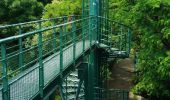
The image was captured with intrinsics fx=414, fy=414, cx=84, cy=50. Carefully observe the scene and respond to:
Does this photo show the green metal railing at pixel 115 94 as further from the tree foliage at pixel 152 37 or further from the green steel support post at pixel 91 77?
the green steel support post at pixel 91 77

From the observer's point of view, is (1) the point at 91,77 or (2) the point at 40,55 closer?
(2) the point at 40,55

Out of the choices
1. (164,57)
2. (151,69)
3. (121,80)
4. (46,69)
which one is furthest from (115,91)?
(46,69)

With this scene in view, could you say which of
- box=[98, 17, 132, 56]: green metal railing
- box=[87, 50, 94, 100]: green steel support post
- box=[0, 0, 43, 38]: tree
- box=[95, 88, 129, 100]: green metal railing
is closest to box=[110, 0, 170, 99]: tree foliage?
box=[95, 88, 129, 100]: green metal railing

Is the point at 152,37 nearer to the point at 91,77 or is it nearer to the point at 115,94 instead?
the point at 91,77

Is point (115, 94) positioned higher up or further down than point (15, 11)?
further down

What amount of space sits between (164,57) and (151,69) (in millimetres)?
1289

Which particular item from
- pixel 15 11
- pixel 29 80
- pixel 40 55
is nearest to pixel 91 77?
pixel 29 80

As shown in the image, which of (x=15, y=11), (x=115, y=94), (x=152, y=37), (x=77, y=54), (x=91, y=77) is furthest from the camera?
(x=15, y=11)

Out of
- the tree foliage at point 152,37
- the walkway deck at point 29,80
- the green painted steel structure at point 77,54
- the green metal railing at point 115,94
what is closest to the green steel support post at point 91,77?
the green painted steel structure at point 77,54

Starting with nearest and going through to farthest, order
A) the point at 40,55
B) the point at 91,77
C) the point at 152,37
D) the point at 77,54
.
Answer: the point at 40,55 → the point at 77,54 → the point at 91,77 → the point at 152,37

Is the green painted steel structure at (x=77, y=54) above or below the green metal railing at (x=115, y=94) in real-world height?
above

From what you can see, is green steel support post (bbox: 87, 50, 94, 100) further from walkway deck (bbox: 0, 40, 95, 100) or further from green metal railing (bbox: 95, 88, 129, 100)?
walkway deck (bbox: 0, 40, 95, 100)

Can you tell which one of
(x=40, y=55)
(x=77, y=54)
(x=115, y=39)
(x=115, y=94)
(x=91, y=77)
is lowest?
(x=115, y=94)

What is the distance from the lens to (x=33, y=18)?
25.3 meters
